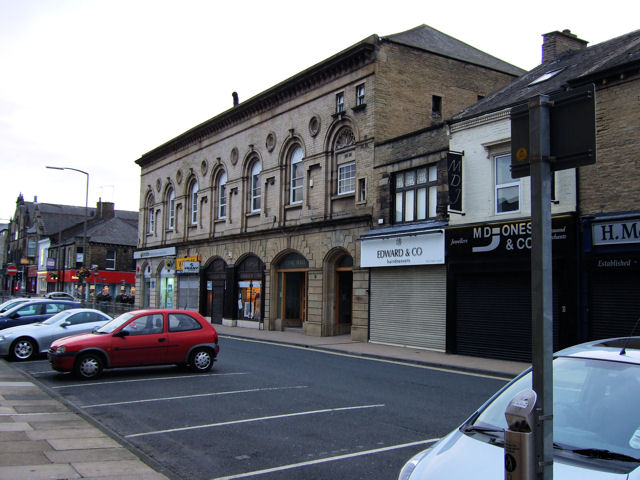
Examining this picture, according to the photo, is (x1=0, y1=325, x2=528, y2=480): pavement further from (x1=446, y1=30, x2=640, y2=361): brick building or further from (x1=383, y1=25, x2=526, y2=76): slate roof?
(x1=383, y1=25, x2=526, y2=76): slate roof

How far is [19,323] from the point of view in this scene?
771 inches

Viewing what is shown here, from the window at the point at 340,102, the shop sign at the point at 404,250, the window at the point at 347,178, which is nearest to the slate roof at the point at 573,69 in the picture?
the shop sign at the point at 404,250

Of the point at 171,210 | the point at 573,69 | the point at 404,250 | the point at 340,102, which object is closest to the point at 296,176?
the point at 340,102

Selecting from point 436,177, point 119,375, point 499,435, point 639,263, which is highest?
point 436,177

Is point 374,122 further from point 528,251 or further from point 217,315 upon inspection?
point 217,315

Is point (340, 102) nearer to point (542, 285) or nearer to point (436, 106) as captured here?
point (436, 106)

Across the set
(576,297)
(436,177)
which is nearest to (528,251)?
(576,297)

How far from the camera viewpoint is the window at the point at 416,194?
21359mm

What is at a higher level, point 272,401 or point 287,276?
point 287,276

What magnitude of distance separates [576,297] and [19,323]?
1713cm

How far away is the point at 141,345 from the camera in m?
13.6

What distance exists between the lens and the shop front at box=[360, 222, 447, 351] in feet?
67.2

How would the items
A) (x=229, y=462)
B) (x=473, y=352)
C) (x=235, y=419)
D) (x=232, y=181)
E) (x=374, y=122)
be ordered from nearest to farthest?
(x=229, y=462), (x=235, y=419), (x=473, y=352), (x=374, y=122), (x=232, y=181)

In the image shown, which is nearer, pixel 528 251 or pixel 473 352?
pixel 528 251
